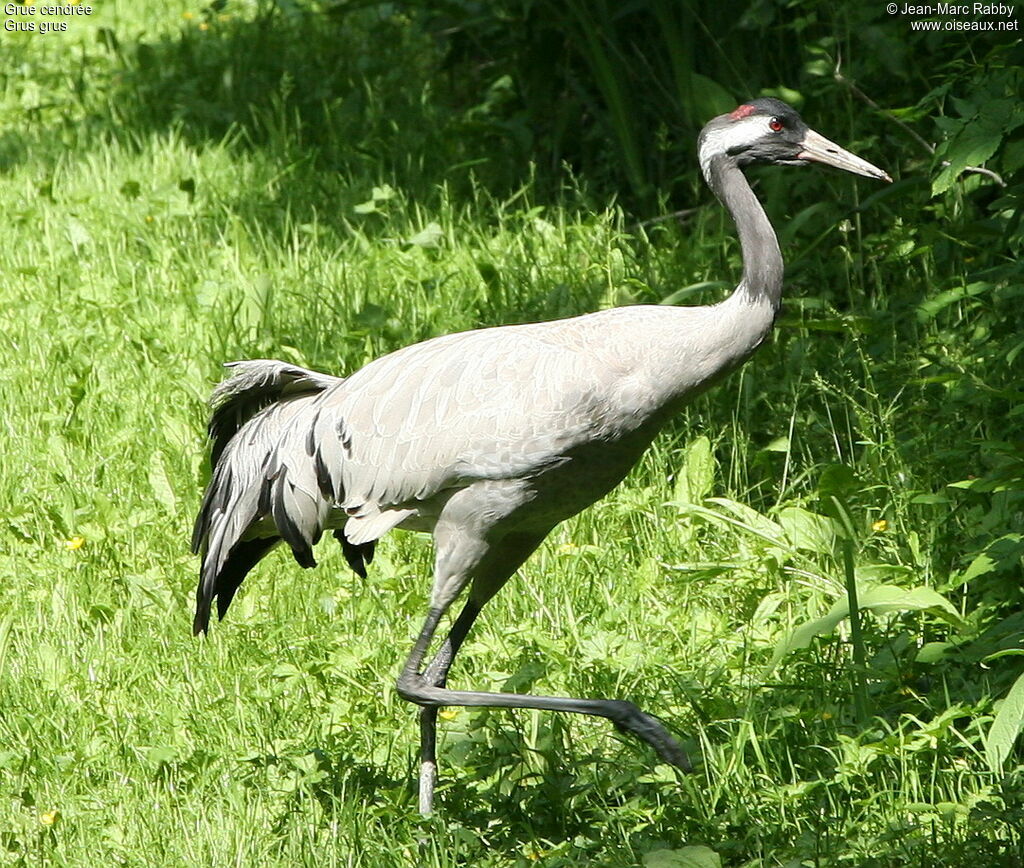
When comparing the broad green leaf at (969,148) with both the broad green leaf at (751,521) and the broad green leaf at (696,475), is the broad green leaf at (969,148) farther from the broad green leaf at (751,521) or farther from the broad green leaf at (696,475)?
the broad green leaf at (696,475)

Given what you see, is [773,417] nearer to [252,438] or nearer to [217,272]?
[252,438]

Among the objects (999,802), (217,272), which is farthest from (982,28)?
(217,272)

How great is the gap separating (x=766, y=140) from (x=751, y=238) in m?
0.31

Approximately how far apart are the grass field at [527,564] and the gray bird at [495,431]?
0.86 feet

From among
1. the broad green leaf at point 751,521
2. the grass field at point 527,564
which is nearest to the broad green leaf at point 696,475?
the grass field at point 527,564

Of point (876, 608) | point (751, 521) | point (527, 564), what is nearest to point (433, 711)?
point (527, 564)

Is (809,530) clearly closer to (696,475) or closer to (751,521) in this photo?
(751,521)

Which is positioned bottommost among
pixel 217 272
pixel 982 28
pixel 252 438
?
pixel 252 438

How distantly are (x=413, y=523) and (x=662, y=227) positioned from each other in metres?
2.70

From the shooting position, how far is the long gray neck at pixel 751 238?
3.29 meters

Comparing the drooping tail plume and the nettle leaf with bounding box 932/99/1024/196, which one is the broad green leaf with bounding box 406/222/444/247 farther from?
the nettle leaf with bounding box 932/99/1024/196

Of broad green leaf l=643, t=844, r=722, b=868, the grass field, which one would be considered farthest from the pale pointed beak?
broad green leaf l=643, t=844, r=722, b=868

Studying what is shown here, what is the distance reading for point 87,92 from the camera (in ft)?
26.4

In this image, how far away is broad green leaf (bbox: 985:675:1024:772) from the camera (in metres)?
3.12
